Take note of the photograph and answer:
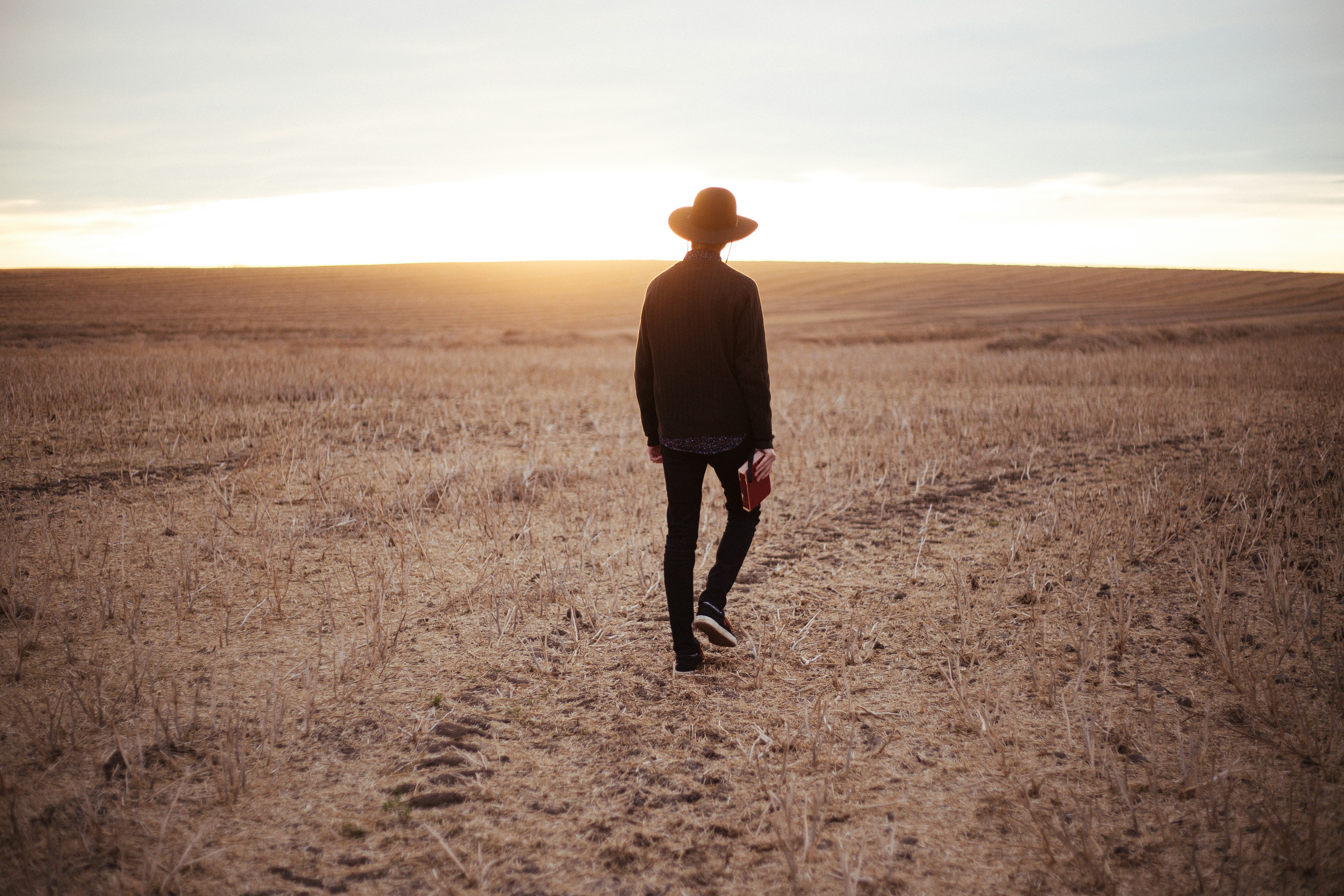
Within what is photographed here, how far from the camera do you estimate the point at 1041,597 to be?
12.8ft

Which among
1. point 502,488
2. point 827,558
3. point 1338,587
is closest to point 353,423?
point 502,488

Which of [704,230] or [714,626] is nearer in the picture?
[704,230]

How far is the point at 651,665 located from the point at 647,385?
4.27 ft

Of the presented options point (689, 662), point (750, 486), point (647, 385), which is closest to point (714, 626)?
point (689, 662)

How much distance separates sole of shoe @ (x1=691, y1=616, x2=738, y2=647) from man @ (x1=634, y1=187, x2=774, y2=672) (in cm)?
9

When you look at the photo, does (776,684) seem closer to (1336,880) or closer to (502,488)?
(1336,880)

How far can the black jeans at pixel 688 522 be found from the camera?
3.14 meters

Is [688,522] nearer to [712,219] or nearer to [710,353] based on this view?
[710,353]

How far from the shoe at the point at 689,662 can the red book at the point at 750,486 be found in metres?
0.71

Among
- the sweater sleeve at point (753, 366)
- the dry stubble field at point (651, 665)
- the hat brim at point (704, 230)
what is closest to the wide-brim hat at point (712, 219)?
the hat brim at point (704, 230)

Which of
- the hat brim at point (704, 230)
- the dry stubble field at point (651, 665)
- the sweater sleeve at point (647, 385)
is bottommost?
the dry stubble field at point (651, 665)

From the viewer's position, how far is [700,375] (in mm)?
3020

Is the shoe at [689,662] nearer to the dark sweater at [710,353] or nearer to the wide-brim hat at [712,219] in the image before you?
the dark sweater at [710,353]

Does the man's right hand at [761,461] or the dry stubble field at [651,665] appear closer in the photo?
the dry stubble field at [651,665]
